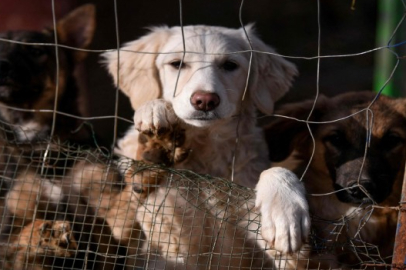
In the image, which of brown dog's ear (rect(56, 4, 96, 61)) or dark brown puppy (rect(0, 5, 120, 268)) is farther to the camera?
brown dog's ear (rect(56, 4, 96, 61))

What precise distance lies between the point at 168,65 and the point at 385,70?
2.85m

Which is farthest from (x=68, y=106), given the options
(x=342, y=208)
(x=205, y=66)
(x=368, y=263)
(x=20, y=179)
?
(x=368, y=263)

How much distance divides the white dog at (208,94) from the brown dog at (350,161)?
19 centimetres

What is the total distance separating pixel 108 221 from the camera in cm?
392

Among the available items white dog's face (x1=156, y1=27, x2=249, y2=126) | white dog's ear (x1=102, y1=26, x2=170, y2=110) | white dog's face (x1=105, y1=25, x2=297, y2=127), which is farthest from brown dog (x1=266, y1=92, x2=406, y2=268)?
white dog's ear (x1=102, y1=26, x2=170, y2=110)

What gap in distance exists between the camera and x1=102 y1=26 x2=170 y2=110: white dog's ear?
4.01 meters

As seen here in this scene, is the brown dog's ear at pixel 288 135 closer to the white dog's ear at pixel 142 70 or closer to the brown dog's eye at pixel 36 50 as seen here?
the white dog's ear at pixel 142 70

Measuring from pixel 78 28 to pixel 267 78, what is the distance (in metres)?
1.71

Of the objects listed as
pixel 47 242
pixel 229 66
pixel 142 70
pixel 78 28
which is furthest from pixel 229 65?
pixel 78 28

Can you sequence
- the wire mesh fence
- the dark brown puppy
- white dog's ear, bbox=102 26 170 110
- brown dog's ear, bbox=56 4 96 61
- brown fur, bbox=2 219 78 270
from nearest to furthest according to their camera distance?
the wire mesh fence < brown fur, bbox=2 219 78 270 < the dark brown puppy < white dog's ear, bbox=102 26 170 110 < brown dog's ear, bbox=56 4 96 61

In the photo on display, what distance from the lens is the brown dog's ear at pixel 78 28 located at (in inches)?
203

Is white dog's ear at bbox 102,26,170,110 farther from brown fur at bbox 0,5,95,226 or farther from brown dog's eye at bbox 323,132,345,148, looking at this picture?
brown dog's eye at bbox 323,132,345,148

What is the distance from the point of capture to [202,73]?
3.65 metres

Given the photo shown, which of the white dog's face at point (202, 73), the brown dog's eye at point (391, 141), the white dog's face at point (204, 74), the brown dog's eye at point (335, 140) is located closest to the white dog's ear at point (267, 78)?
the white dog's face at point (202, 73)
